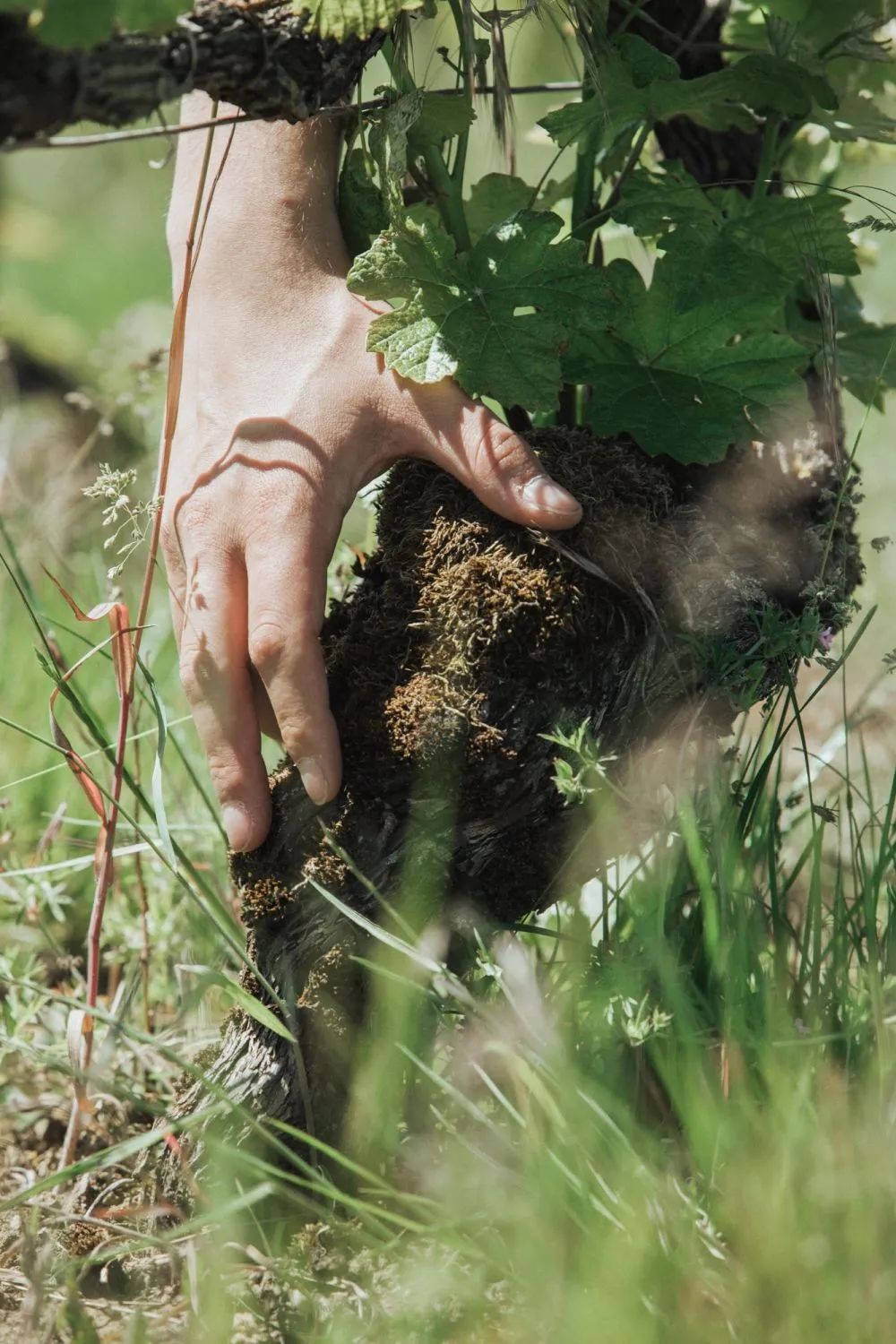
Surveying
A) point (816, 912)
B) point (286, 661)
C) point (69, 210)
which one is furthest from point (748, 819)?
point (69, 210)

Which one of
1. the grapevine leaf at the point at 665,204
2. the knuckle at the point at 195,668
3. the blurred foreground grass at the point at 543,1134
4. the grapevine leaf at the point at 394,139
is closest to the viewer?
the blurred foreground grass at the point at 543,1134

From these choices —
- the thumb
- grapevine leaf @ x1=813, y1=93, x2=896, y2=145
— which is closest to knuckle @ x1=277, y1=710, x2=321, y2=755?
the thumb

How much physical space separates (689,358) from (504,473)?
14.6 inches

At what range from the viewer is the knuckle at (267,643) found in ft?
4.93

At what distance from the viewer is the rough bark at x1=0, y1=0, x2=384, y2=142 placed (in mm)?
1056

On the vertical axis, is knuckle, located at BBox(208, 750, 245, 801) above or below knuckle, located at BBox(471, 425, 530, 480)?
below

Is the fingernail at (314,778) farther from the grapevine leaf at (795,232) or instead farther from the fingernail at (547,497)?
the grapevine leaf at (795,232)

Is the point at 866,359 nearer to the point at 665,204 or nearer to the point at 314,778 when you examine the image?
the point at 665,204

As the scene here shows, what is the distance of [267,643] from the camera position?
1506 millimetres

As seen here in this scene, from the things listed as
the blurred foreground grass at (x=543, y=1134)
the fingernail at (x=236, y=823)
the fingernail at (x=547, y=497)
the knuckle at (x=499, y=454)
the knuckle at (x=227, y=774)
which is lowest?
the blurred foreground grass at (x=543, y=1134)

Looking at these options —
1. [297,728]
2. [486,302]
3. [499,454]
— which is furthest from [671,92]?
[297,728]

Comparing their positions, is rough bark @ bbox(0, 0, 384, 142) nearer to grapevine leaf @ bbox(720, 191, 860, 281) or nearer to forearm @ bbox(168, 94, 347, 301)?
forearm @ bbox(168, 94, 347, 301)

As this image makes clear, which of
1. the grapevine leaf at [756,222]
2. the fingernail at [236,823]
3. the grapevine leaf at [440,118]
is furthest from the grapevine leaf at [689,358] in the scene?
the fingernail at [236,823]

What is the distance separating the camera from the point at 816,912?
157 cm
